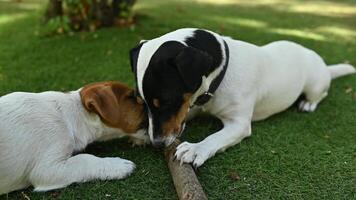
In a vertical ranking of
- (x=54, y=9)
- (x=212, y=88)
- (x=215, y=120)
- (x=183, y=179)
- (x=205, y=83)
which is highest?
(x=205, y=83)

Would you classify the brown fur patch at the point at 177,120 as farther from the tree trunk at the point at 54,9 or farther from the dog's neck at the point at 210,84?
the tree trunk at the point at 54,9

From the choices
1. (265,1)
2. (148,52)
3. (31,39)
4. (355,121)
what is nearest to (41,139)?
(148,52)

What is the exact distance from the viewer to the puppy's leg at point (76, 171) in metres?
3.22

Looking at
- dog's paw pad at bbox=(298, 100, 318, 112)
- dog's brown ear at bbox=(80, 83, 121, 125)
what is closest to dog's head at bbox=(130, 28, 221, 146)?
dog's brown ear at bbox=(80, 83, 121, 125)

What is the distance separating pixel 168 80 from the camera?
3281 millimetres

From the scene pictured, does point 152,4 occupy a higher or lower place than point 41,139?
lower

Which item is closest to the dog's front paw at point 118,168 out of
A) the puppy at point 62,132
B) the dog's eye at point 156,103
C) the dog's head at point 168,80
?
the puppy at point 62,132

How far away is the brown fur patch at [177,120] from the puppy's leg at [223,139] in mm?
184

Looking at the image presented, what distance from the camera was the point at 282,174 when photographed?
3539 mm

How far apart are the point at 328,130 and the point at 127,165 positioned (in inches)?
74.6

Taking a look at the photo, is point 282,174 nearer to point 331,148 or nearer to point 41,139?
point 331,148

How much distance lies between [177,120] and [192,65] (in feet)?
1.35

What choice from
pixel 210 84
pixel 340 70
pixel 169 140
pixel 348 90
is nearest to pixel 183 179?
pixel 169 140

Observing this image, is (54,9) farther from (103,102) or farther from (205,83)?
(205,83)
